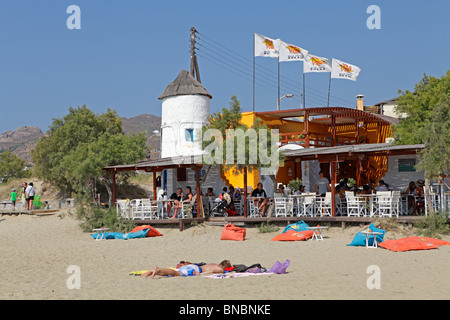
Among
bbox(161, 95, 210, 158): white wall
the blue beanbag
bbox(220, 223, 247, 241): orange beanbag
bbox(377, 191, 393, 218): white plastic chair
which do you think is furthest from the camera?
bbox(161, 95, 210, 158): white wall

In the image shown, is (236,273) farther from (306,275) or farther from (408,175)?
(408,175)

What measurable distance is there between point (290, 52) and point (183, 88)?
6.11 meters

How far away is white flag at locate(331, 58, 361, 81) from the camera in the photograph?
30844mm

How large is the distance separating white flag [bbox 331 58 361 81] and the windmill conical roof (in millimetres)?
7250

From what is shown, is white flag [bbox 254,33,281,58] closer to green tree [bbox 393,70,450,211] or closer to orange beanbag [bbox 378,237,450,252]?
green tree [bbox 393,70,450,211]

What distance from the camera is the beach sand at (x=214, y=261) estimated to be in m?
8.86

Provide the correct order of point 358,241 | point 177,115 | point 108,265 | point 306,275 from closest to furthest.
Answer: point 306,275 → point 108,265 → point 358,241 → point 177,115

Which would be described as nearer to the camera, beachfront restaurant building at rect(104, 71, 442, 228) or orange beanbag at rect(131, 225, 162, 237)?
orange beanbag at rect(131, 225, 162, 237)

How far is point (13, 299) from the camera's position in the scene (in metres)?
8.75

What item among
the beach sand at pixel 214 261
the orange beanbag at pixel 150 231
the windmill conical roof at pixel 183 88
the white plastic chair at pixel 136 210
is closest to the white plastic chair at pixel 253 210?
the beach sand at pixel 214 261

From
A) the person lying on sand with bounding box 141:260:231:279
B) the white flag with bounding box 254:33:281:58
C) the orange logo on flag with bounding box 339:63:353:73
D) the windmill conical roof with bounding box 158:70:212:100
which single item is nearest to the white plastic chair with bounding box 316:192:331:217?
the person lying on sand with bounding box 141:260:231:279

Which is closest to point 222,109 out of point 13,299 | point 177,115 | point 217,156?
point 217,156

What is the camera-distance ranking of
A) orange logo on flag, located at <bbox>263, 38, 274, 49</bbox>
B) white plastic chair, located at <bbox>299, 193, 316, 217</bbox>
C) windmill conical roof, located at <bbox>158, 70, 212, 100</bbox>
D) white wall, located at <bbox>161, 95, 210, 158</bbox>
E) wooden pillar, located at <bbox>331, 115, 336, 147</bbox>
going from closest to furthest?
1. white plastic chair, located at <bbox>299, 193, 316, 217</bbox>
2. wooden pillar, located at <bbox>331, 115, 336, 147</bbox>
3. white wall, located at <bbox>161, 95, 210, 158</bbox>
4. windmill conical roof, located at <bbox>158, 70, 212, 100</bbox>
5. orange logo on flag, located at <bbox>263, 38, 274, 49</bbox>
